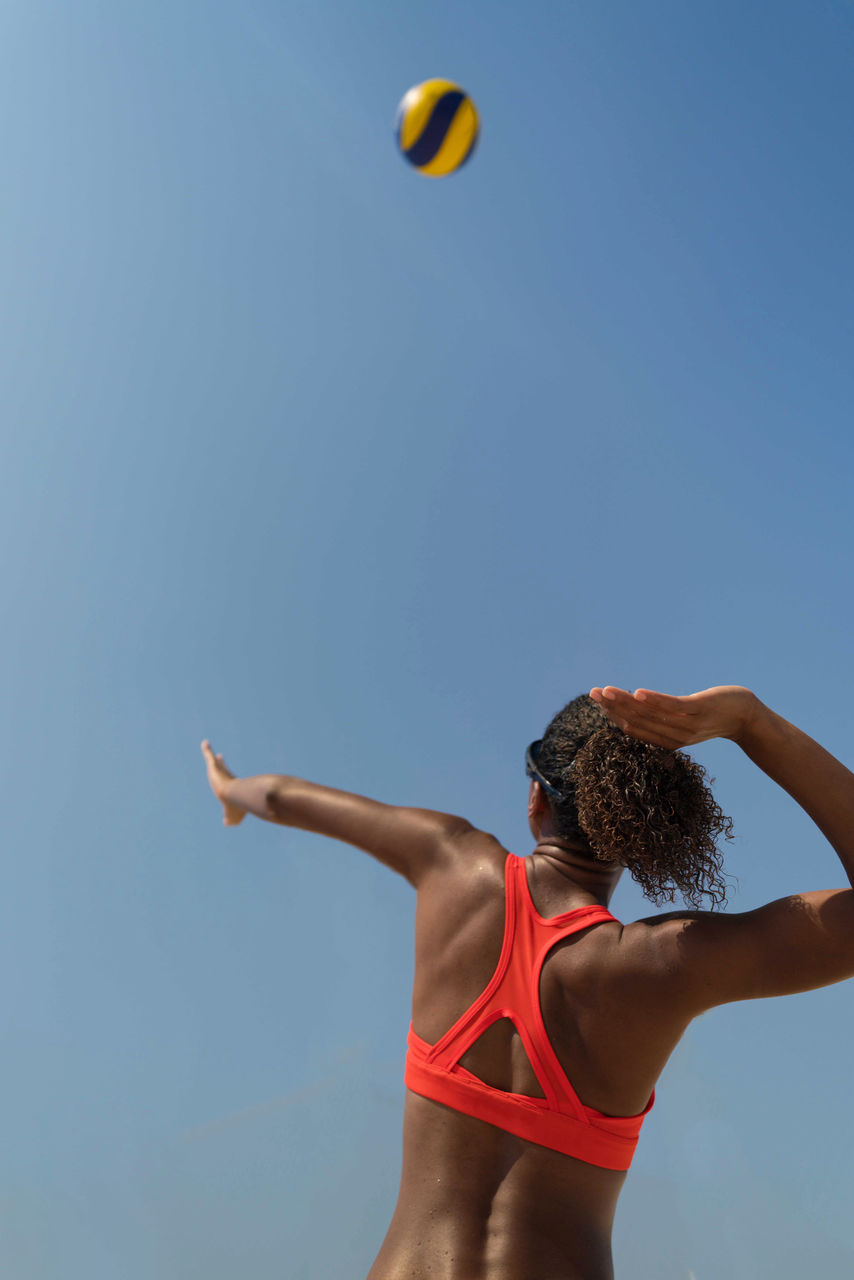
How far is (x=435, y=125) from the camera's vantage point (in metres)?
4.43

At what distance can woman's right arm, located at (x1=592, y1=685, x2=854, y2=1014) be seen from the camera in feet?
6.84

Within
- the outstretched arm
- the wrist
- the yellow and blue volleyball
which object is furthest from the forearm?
the yellow and blue volleyball

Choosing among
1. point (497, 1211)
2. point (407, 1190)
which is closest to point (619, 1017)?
A: point (497, 1211)

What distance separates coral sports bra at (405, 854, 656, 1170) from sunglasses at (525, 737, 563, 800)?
11.6 inches

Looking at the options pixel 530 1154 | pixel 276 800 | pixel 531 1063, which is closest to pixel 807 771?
pixel 531 1063

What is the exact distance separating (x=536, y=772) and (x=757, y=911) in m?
0.80

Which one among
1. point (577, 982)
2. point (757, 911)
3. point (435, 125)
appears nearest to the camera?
point (757, 911)

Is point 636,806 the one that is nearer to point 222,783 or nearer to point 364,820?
point 364,820

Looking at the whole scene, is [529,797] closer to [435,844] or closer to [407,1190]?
[435,844]

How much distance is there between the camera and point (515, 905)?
2426 mm

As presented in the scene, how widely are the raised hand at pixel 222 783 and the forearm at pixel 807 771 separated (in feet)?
6.23

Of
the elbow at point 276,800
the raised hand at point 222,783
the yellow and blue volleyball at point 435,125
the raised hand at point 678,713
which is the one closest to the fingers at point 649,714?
the raised hand at point 678,713

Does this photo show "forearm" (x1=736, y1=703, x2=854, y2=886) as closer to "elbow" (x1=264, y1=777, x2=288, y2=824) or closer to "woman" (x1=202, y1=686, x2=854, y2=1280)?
"woman" (x1=202, y1=686, x2=854, y2=1280)

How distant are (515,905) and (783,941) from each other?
68cm
